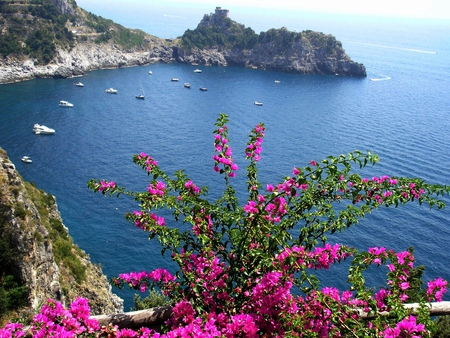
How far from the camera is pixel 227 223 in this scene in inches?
326

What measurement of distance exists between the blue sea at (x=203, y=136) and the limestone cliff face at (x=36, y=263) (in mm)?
8734

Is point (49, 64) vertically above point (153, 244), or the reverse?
point (49, 64)

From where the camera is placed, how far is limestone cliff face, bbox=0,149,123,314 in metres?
31.3

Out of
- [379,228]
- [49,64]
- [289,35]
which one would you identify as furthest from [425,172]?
[289,35]

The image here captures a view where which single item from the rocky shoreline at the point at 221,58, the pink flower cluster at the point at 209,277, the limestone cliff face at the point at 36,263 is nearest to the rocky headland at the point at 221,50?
the rocky shoreline at the point at 221,58

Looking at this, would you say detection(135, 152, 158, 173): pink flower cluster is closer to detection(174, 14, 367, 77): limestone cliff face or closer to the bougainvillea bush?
the bougainvillea bush

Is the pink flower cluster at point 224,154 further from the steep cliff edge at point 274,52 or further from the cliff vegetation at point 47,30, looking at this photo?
the steep cliff edge at point 274,52

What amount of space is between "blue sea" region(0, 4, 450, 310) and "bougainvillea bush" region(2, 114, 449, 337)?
128ft

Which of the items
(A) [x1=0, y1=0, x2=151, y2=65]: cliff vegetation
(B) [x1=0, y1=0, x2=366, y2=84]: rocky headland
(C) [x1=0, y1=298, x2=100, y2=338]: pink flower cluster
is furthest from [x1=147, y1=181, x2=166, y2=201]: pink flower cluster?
(B) [x1=0, y1=0, x2=366, y2=84]: rocky headland

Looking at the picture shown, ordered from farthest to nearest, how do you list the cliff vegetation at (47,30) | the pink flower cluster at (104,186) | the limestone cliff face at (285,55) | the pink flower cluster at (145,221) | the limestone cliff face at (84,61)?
the limestone cliff face at (285,55)
the cliff vegetation at (47,30)
the limestone cliff face at (84,61)
the pink flower cluster at (104,186)
the pink flower cluster at (145,221)

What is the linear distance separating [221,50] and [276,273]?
613 feet

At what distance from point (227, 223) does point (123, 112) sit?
102936 millimetres

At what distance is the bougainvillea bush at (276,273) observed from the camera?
255 inches

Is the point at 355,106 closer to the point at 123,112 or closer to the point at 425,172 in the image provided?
the point at 425,172
